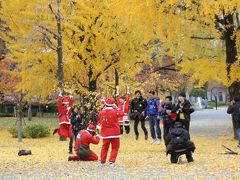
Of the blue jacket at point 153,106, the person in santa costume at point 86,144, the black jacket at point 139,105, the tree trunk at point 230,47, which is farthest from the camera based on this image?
the tree trunk at point 230,47

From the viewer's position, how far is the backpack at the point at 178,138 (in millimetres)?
9961

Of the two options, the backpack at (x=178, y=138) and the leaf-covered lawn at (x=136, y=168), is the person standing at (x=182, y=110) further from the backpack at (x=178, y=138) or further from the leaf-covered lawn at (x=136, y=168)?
the backpack at (x=178, y=138)

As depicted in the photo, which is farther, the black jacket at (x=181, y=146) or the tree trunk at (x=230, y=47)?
the tree trunk at (x=230, y=47)

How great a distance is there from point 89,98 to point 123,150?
6471mm

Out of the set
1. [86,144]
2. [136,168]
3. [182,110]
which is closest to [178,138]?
[136,168]

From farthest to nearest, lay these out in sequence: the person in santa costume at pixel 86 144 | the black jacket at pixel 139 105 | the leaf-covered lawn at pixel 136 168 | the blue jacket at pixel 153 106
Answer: the black jacket at pixel 139 105
the blue jacket at pixel 153 106
the person in santa costume at pixel 86 144
the leaf-covered lawn at pixel 136 168

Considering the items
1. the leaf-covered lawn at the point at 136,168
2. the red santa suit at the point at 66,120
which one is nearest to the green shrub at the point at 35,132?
the red santa suit at the point at 66,120

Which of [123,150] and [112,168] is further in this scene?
[123,150]

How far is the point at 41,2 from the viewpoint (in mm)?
17641

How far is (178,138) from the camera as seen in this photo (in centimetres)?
1004

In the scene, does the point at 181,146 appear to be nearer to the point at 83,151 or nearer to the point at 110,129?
the point at 110,129

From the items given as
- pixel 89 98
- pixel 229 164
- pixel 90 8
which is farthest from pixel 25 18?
pixel 229 164

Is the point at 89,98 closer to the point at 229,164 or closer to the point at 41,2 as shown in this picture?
the point at 41,2

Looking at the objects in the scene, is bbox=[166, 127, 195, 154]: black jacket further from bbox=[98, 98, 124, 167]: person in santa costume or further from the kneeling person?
bbox=[98, 98, 124, 167]: person in santa costume
